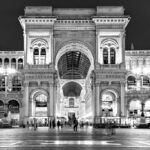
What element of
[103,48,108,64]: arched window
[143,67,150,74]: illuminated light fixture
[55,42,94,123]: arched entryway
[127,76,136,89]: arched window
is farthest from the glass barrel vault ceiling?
[103,48,108,64]: arched window

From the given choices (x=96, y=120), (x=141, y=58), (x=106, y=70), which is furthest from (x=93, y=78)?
(x=141, y=58)

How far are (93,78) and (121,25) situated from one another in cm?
1188

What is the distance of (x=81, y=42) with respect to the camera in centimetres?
8256

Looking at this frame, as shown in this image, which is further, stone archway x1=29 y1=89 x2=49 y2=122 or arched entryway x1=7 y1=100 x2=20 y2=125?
arched entryway x1=7 y1=100 x2=20 y2=125

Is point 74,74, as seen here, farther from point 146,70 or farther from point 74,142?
point 74,142

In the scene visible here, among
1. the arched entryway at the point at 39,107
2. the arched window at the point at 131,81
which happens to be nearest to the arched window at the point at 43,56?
the arched entryway at the point at 39,107

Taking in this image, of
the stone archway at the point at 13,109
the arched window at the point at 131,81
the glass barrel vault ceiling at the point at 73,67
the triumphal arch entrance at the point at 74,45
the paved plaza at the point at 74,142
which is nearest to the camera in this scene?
the paved plaza at the point at 74,142

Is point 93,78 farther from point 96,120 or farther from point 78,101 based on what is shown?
point 78,101

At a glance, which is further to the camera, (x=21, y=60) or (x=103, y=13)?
(x=21, y=60)

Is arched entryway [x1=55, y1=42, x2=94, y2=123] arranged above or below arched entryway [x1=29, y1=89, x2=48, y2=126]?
above

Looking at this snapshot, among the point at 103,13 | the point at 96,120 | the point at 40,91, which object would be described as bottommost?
the point at 96,120

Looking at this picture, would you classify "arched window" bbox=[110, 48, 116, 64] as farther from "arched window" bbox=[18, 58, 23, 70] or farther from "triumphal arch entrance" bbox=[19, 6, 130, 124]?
"arched window" bbox=[18, 58, 23, 70]

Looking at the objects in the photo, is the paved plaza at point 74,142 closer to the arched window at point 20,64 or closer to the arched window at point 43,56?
the arched window at point 43,56

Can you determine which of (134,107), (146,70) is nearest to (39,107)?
(134,107)
